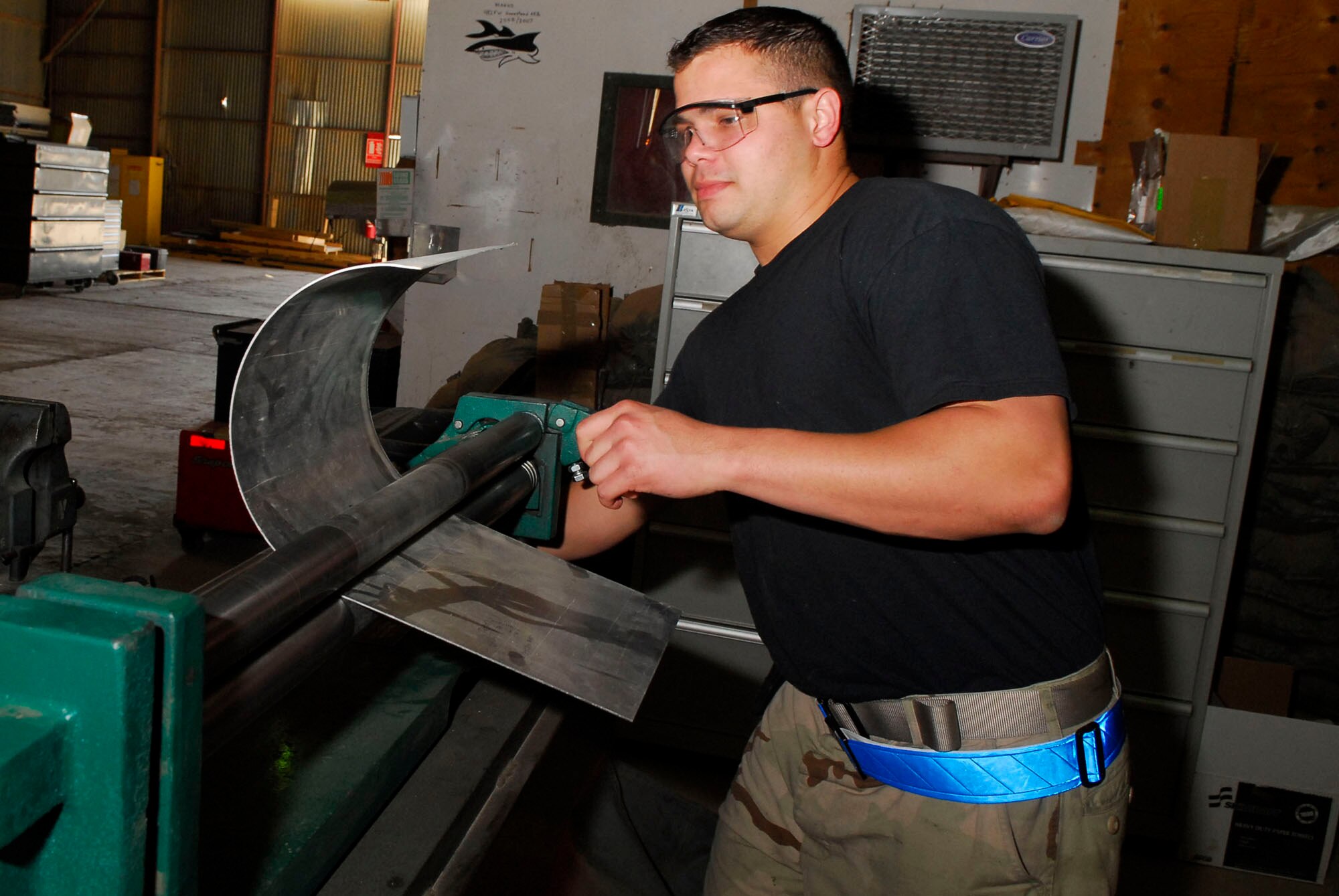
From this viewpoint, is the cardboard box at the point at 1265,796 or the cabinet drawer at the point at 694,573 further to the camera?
the cabinet drawer at the point at 694,573

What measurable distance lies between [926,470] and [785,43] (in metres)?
0.61

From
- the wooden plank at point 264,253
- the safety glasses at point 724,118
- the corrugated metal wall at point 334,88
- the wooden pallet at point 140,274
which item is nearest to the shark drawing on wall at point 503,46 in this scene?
the safety glasses at point 724,118

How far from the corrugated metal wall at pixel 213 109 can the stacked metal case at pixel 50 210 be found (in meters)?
6.17

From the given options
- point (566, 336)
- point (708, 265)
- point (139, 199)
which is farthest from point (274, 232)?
point (708, 265)

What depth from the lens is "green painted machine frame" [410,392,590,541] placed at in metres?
1.68

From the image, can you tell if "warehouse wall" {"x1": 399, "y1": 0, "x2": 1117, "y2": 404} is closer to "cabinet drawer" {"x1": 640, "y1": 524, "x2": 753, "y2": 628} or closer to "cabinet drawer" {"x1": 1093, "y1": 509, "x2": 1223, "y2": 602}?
"cabinet drawer" {"x1": 640, "y1": 524, "x2": 753, "y2": 628}

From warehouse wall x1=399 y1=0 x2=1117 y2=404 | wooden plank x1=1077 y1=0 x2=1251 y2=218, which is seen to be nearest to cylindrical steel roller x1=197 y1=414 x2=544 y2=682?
warehouse wall x1=399 y1=0 x2=1117 y2=404

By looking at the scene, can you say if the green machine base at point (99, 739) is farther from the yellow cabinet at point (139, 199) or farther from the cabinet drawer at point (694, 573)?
the yellow cabinet at point (139, 199)

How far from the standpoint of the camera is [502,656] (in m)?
0.99

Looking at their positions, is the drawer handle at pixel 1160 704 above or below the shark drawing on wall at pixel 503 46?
below

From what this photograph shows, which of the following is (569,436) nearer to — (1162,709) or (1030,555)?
(1030,555)

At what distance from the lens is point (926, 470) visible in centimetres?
88

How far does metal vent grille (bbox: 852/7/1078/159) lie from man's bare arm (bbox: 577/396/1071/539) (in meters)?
2.78

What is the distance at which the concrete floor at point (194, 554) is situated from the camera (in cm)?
186
